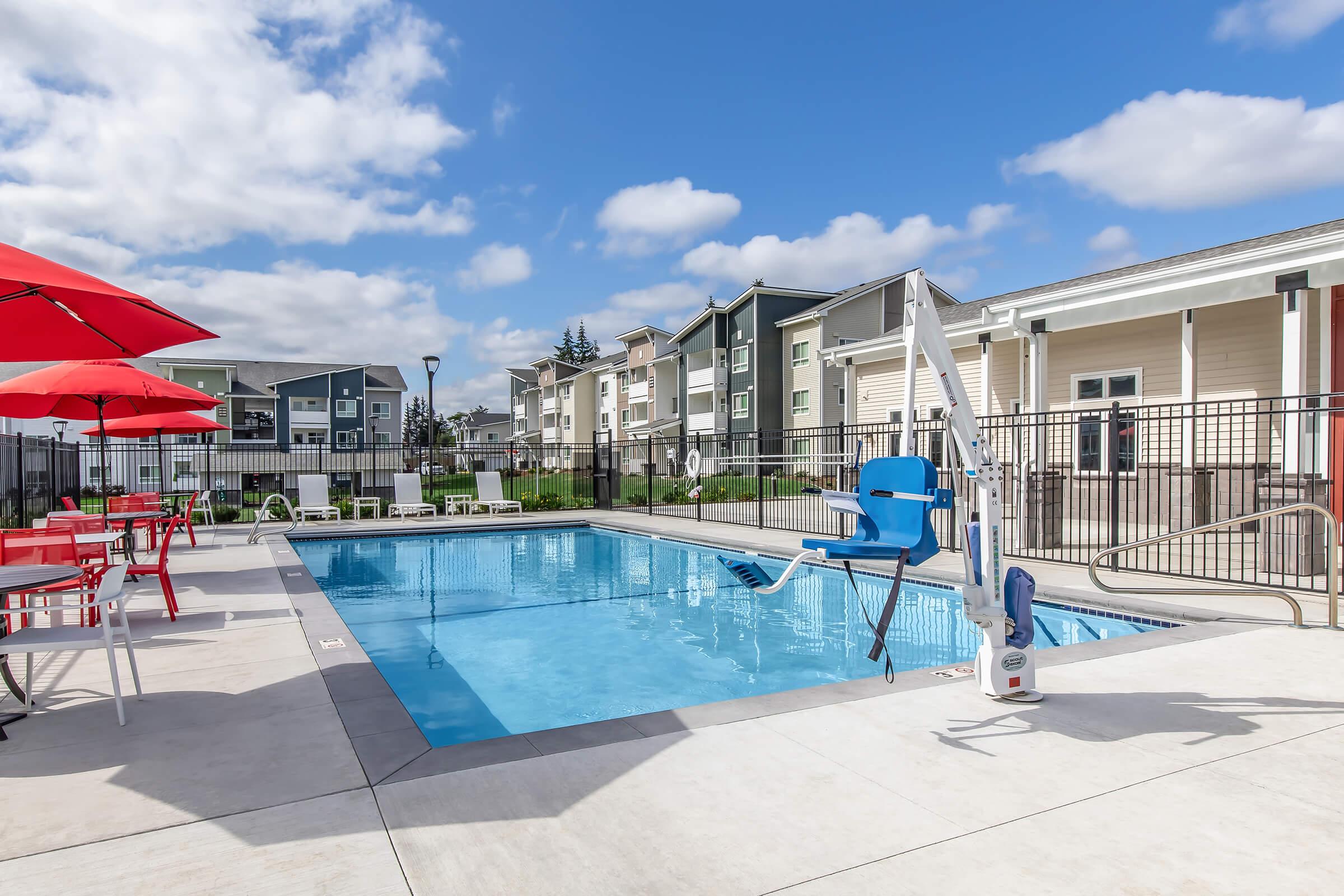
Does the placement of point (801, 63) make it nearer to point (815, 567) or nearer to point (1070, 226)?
point (1070, 226)

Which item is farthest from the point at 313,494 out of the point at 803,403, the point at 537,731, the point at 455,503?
the point at 803,403

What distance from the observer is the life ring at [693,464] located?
16.4 metres

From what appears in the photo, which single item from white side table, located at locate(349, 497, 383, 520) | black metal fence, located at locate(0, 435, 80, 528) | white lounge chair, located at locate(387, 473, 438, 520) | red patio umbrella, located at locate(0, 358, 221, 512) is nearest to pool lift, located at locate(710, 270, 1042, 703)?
red patio umbrella, located at locate(0, 358, 221, 512)

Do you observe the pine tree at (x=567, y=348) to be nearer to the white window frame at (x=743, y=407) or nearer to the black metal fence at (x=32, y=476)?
the white window frame at (x=743, y=407)

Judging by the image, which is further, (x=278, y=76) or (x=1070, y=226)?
(x=1070, y=226)

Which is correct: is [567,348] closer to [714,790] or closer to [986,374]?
[986,374]

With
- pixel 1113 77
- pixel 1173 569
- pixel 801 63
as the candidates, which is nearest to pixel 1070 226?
pixel 1113 77

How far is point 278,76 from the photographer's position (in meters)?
10.0

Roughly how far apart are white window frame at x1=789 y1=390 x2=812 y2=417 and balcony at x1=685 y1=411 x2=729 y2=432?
12.7 ft

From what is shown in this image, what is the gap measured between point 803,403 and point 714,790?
104 ft

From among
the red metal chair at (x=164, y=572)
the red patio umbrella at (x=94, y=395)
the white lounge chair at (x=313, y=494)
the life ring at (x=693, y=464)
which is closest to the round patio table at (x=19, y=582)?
the red metal chair at (x=164, y=572)

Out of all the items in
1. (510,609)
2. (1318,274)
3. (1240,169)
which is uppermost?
(1240,169)

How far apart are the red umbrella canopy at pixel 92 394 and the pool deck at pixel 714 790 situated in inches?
173

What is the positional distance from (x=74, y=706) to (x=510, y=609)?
4.47 meters
